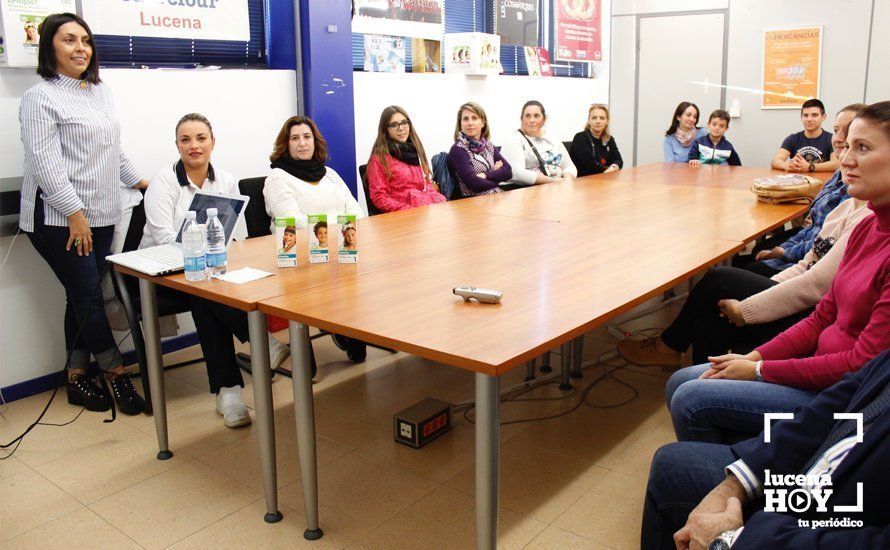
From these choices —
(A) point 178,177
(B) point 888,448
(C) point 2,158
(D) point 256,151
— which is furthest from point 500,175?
(B) point 888,448

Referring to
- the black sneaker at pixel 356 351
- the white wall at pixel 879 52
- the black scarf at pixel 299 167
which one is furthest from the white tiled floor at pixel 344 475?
the white wall at pixel 879 52

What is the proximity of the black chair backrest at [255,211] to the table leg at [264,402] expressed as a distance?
4.59 ft

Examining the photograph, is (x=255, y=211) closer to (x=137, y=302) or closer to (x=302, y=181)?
(x=302, y=181)

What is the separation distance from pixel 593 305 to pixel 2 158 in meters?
2.57

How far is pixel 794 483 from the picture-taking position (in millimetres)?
1356

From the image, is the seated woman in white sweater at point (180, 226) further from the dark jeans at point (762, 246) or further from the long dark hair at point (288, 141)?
the dark jeans at point (762, 246)

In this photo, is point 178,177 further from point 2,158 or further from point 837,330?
point 837,330

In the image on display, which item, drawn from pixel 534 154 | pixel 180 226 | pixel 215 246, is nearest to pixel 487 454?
pixel 215 246

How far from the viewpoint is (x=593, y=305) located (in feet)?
6.82

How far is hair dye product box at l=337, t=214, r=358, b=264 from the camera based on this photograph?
2.60m

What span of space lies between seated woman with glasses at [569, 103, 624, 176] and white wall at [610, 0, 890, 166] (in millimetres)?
1901

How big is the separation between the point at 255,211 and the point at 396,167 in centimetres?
97

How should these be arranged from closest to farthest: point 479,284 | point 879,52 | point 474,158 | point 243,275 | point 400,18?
point 479,284 < point 243,275 < point 474,158 < point 400,18 < point 879,52

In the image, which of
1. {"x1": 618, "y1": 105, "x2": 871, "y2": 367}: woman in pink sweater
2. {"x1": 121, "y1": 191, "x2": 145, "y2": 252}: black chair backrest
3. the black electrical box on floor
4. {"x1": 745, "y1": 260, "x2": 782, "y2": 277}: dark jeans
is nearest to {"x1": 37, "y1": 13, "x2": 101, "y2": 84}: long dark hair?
{"x1": 121, "y1": 191, "x2": 145, "y2": 252}: black chair backrest
